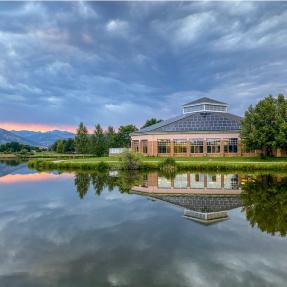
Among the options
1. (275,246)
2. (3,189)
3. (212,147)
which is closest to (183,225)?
(275,246)

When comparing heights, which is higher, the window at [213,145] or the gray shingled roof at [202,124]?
the gray shingled roof at [202,124]

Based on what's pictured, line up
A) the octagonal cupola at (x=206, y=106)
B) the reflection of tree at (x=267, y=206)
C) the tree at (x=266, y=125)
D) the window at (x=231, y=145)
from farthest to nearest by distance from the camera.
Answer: the octagonal cupola at (x=206, y=106) < the window at (x=231, y=145) < the tree at (x=266, y=125) < the reflection of tree at (x=267, y=206)

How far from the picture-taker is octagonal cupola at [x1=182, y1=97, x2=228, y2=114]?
64.1 meters

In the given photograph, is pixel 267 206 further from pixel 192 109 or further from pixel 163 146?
pixel 192 109

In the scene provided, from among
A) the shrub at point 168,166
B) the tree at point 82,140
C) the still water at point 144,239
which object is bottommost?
the still water at point 144,239

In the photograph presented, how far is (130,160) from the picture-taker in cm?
4006

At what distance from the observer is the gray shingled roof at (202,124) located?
58.3 meters

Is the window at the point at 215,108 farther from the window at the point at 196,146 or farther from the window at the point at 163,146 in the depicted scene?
the window at the point at 163,146

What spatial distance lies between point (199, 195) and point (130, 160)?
61.3ft

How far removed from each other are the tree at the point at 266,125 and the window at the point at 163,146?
13826mm

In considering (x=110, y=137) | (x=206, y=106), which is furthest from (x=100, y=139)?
(x=206, y=106)

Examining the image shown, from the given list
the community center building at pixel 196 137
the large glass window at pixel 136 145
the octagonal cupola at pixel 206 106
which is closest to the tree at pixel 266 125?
the community center building at pixel 196 137

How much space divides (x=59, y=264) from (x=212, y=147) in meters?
51.0

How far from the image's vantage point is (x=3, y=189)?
1018 inches
